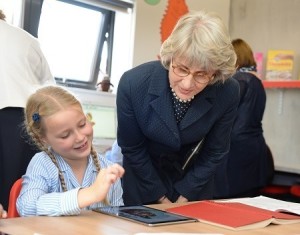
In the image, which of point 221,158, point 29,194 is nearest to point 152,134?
point 221,158

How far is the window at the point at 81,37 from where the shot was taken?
3447mm

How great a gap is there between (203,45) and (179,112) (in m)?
0.28

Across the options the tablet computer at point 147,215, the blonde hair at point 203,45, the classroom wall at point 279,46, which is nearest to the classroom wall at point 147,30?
the classroom wall at point 279,46

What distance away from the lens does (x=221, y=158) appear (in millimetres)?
1744

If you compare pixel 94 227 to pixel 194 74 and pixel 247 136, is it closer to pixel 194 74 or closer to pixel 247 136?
pixel 194 74

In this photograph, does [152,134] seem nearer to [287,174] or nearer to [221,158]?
[221,158]

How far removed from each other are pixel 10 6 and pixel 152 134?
6.04ft

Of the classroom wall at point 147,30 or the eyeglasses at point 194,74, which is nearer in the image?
the eyeglasses at point 194,74

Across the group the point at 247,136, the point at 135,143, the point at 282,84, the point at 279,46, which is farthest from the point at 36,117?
the point at 279,46

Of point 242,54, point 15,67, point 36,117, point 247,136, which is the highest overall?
point 242,54

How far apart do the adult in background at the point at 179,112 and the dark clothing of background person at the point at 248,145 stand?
1.30 metres

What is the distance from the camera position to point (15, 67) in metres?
1.99

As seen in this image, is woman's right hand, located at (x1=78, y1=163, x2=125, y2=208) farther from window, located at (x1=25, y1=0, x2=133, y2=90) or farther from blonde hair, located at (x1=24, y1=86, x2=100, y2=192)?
window, located at (x1=25, y1=0, x2=133, y2=90)

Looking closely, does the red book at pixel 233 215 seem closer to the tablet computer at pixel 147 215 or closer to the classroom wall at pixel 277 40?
the tablet computer at pixel 147 215
